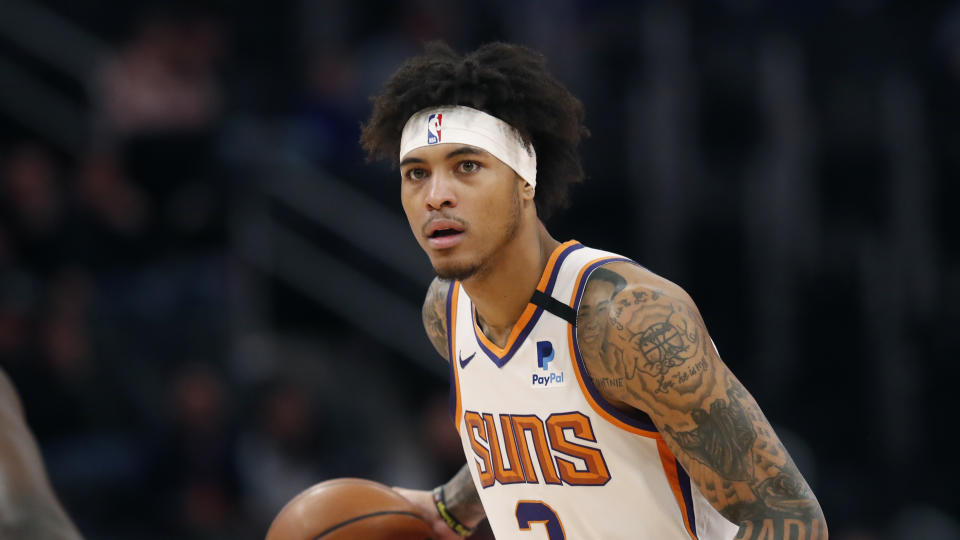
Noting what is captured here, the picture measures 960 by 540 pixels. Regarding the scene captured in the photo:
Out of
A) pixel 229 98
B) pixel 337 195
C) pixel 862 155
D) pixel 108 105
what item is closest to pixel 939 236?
pixel 862 155

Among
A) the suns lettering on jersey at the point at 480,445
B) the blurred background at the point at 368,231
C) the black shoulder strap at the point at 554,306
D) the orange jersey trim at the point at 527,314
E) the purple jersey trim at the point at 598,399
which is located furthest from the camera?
the blurred background at the point at 368,231

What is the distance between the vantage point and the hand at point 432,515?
4.42 metres

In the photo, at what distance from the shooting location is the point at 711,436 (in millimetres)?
3328

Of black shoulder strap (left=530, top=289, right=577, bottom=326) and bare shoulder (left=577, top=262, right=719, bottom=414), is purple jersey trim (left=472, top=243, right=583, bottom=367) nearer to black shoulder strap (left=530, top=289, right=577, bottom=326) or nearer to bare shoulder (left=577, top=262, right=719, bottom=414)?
black shoulder strap (left=530, top=289, right=577, bottom=326)

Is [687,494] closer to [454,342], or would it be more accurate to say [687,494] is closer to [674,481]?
[674,481]

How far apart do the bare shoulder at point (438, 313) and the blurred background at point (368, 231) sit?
10.3ft

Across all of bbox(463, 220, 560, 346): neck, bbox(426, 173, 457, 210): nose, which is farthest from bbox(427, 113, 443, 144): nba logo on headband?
bbox(463, 220, 560, 346): neck

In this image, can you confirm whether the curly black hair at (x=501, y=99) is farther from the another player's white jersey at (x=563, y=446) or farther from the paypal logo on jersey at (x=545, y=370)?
the paypal logo on jersey at (x=545, y=370)

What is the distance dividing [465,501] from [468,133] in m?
1.38

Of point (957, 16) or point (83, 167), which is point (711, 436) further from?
point (957, 16)

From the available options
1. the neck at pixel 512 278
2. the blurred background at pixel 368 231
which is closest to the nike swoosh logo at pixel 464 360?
the neck at pixel 512 278

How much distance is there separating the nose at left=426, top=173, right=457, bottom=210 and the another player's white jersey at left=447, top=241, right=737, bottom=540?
359 millimetres

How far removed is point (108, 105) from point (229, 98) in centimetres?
108

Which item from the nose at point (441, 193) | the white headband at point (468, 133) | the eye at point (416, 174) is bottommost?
the nose at point (441, 193)
